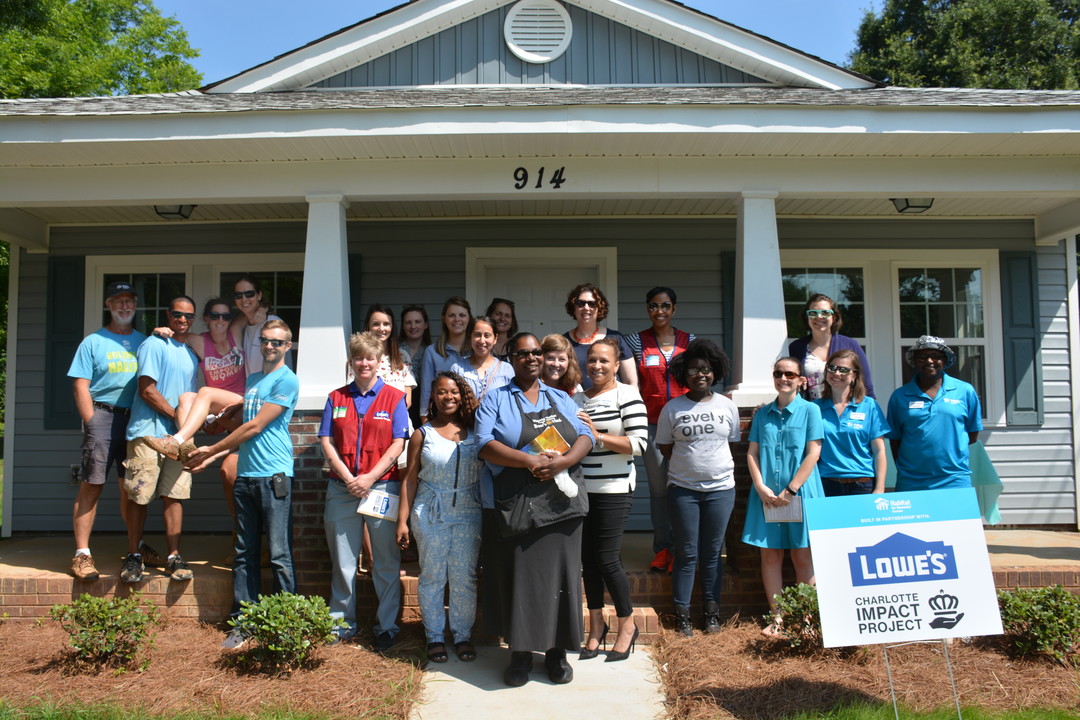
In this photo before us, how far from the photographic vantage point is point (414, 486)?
169 inches

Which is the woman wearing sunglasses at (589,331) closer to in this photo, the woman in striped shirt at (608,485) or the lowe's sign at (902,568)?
the woman in striped shirt at (608,485)

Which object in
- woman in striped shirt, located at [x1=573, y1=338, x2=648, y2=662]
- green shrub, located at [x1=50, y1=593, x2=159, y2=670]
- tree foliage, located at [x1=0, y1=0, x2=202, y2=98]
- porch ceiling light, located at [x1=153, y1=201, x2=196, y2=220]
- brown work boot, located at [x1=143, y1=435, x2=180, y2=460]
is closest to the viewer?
green shrub, located at [x1=50, y1=593, x2=159, y2=670]

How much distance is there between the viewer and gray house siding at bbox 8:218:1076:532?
7.01 meters

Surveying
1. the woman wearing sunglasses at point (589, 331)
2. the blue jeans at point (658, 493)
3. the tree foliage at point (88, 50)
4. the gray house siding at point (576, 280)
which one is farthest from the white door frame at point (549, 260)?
the tree foliage at point (88, 50)

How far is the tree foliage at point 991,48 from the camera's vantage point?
18.1 metres

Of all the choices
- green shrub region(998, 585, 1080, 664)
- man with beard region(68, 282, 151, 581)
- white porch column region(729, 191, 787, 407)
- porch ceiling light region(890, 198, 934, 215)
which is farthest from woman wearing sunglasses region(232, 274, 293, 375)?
porch ceiling light region(890, 198, 934, 215)

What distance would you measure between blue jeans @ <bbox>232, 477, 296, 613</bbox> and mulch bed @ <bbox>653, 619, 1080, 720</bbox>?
82.8 inches

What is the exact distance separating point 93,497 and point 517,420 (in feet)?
9.18

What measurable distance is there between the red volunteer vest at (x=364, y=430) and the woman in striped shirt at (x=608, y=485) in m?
1.08

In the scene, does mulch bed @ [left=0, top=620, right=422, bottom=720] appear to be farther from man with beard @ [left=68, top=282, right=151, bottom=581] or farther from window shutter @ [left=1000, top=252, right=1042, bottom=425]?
window shutter @ [left=1000, top=252, right=1042, bottom=425]

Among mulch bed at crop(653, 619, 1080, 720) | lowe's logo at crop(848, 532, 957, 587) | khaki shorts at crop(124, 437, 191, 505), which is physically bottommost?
mulch bed at crop(653, 619, 1080, 720)

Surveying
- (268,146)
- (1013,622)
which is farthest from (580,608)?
(268,146)

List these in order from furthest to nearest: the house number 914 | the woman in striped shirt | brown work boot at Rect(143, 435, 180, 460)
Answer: the house number 914, brown work boot at Rect(143, 435, 180, 460), the woman in striped shirt

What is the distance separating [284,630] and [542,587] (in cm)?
127
